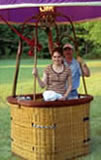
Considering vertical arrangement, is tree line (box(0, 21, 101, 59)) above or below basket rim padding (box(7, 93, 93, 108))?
above

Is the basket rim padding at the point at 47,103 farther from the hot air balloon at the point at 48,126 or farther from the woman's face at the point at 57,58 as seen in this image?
the woman's face at the point at 57,58

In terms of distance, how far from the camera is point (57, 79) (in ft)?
14.9

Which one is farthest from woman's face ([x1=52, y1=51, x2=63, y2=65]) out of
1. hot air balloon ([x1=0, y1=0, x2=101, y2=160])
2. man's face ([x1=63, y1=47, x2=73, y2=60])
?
man's face ([x1=63, y1=47, x2=73, y2=60])

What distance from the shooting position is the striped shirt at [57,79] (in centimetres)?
454

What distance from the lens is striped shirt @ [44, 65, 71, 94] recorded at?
454cm

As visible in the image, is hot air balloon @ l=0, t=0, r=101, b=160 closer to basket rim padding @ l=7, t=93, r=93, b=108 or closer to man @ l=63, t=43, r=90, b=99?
basket rim padding @ l=7, t=93, r=93, b=108

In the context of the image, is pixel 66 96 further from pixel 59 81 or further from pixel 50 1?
pixel 50 1

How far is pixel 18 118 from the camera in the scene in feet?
14.7

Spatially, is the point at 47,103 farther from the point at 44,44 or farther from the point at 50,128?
the point at 44,44

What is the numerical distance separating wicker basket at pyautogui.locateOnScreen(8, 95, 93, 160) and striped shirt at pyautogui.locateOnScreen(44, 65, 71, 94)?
282 mm

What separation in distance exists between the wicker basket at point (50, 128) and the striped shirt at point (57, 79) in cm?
28

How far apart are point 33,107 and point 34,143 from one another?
414 millimetres

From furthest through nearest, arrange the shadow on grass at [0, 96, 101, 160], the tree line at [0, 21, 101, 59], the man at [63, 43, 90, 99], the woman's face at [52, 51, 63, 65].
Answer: the tree line at [0, 21, 101, 59]
the man at [63, 43, 90, 99]
the shadow on grass at [0, 96, 101, 160]
the woman's face at [52, 51, 63, 65]

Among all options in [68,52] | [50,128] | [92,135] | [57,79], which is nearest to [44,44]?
[92,135]
